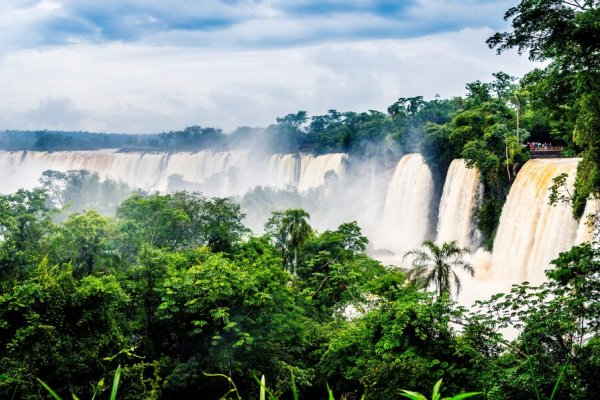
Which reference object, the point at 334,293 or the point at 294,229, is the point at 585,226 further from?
the point at 294,229

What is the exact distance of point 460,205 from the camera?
27250 millimetres

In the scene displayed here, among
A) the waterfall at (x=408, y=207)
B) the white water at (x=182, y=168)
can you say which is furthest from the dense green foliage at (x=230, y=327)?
the white water at (x=182, y=168)

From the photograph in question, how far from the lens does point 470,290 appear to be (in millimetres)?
21328

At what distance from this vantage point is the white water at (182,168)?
5043cm

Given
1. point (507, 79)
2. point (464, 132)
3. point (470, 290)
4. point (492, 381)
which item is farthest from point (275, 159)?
point (492, 381)

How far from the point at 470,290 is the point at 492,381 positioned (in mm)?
14307

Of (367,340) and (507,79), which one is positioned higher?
(507,79)

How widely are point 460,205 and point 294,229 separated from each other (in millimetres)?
11269

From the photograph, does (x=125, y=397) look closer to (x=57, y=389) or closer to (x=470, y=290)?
(x=57, y=389)

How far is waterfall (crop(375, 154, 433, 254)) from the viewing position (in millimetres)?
32938

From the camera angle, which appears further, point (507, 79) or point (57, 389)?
point (507, 79)

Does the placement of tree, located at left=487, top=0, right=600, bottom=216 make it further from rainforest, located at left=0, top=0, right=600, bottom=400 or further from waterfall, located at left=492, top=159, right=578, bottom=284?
waterfall, located at left=492, top=159, right=578, bottom=284

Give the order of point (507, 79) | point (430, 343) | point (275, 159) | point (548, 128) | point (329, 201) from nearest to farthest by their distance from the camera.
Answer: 1. point (430, 343)
2. point (548, 128)
3. point (507, 79)
4. point (329, 201)
5. point (275, 159)

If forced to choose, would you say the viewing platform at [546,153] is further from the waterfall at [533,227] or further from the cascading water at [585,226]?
the cascading water at [585,226]
